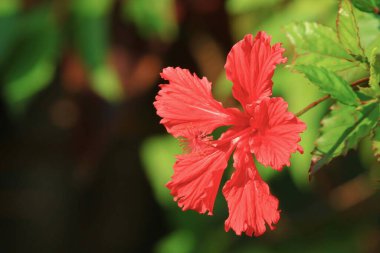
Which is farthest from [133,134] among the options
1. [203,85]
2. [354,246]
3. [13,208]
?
[203,85]

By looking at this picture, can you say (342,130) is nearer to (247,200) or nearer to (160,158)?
(247,200)

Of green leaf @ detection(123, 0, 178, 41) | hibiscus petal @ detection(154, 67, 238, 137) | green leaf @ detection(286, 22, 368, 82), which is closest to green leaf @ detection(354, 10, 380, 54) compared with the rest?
green leaf @ detection(286, 22, 368, 82)

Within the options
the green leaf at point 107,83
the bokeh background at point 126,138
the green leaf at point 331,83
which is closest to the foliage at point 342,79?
the green leaf at point 331,83

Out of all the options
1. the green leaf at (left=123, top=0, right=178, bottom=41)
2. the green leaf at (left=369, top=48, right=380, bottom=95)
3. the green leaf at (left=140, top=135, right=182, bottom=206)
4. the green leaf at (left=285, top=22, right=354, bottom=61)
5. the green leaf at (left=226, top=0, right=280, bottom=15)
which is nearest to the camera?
the green leaf at (left=369, top=48, right=380, bottom=95)

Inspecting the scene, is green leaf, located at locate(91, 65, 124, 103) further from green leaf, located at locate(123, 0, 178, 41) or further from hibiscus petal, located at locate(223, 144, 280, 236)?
hibiscus petal, located at locate(223, 144, 280, 236)

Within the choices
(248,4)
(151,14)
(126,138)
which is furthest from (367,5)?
(126,138)

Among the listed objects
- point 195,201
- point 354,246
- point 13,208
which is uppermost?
point 195,201

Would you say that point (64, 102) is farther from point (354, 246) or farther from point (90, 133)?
point (354, 246)

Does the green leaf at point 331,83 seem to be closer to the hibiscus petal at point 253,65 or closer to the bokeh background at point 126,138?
the hibiscus petal at point 253,65
